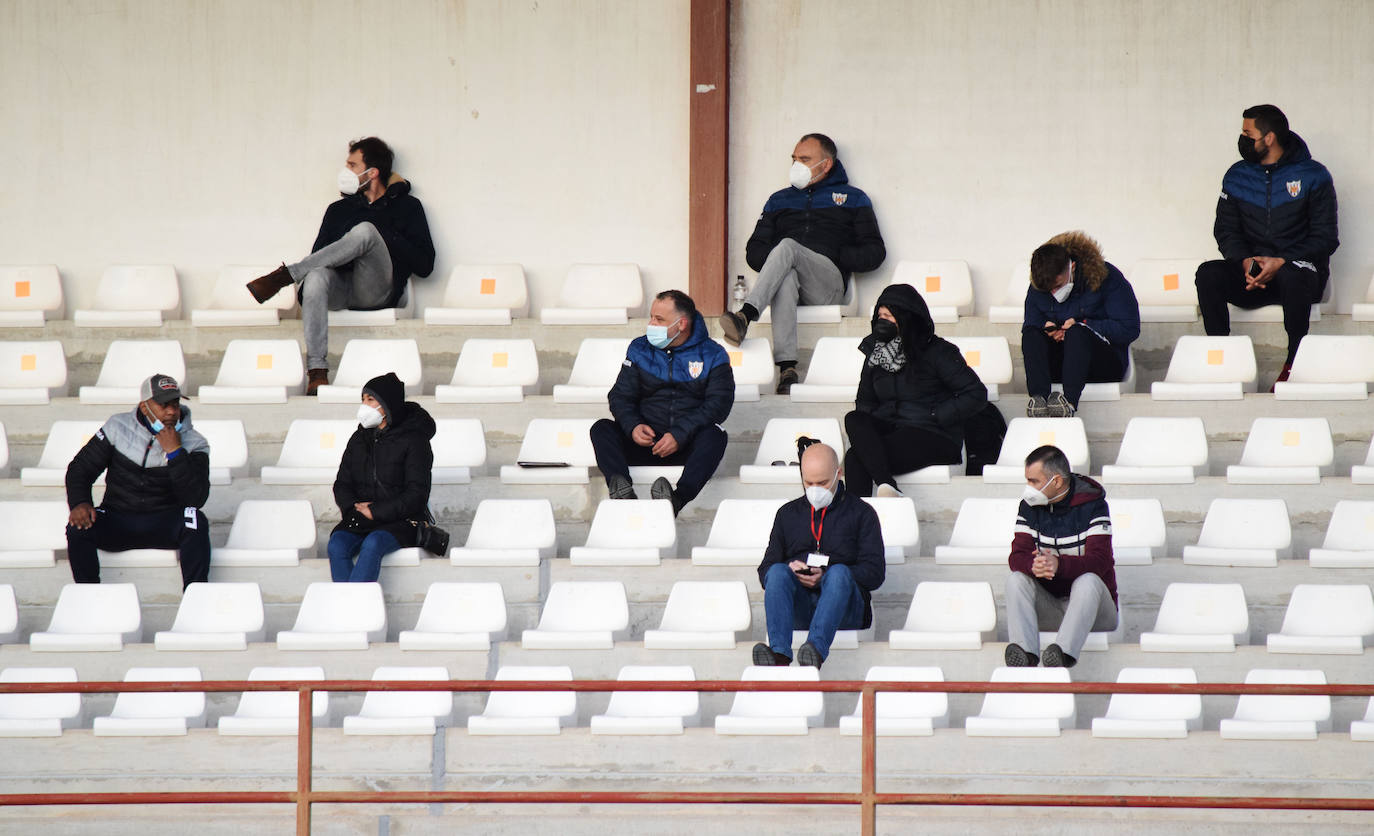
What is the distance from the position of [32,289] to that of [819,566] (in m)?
5.05

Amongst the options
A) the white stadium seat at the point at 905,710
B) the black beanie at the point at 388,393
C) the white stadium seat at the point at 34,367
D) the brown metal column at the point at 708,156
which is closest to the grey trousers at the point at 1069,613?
the white stadium seat at the point at 905,710

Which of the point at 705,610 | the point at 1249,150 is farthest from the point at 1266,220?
the point at 705,610

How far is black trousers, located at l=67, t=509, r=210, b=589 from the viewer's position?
690 centimetres

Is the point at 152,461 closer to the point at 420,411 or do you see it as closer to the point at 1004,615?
the point at 420,411

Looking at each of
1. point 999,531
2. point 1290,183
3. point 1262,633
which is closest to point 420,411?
point 999,531

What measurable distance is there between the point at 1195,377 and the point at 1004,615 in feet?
6.18

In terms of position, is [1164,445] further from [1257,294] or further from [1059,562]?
[1059,562]

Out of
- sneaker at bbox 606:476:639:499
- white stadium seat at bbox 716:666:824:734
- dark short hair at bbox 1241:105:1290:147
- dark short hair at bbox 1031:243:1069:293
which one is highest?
dark short hair at bbox 1241:105:1290:147

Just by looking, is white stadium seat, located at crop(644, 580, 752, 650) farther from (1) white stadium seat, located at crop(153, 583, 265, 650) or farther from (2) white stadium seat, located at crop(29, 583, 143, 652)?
(2) white stadium seat, located at crop(29, 583, 143, 652)

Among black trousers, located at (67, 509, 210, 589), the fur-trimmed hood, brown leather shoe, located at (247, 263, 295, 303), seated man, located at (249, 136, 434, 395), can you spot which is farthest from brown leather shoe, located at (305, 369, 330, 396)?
the fur-trimmed hood

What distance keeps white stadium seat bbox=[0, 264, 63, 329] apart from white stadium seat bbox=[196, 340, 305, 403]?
1.32 m

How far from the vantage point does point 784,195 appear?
8781 mm

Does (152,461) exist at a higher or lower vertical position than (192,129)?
lower

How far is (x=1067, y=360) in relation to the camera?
748cm
